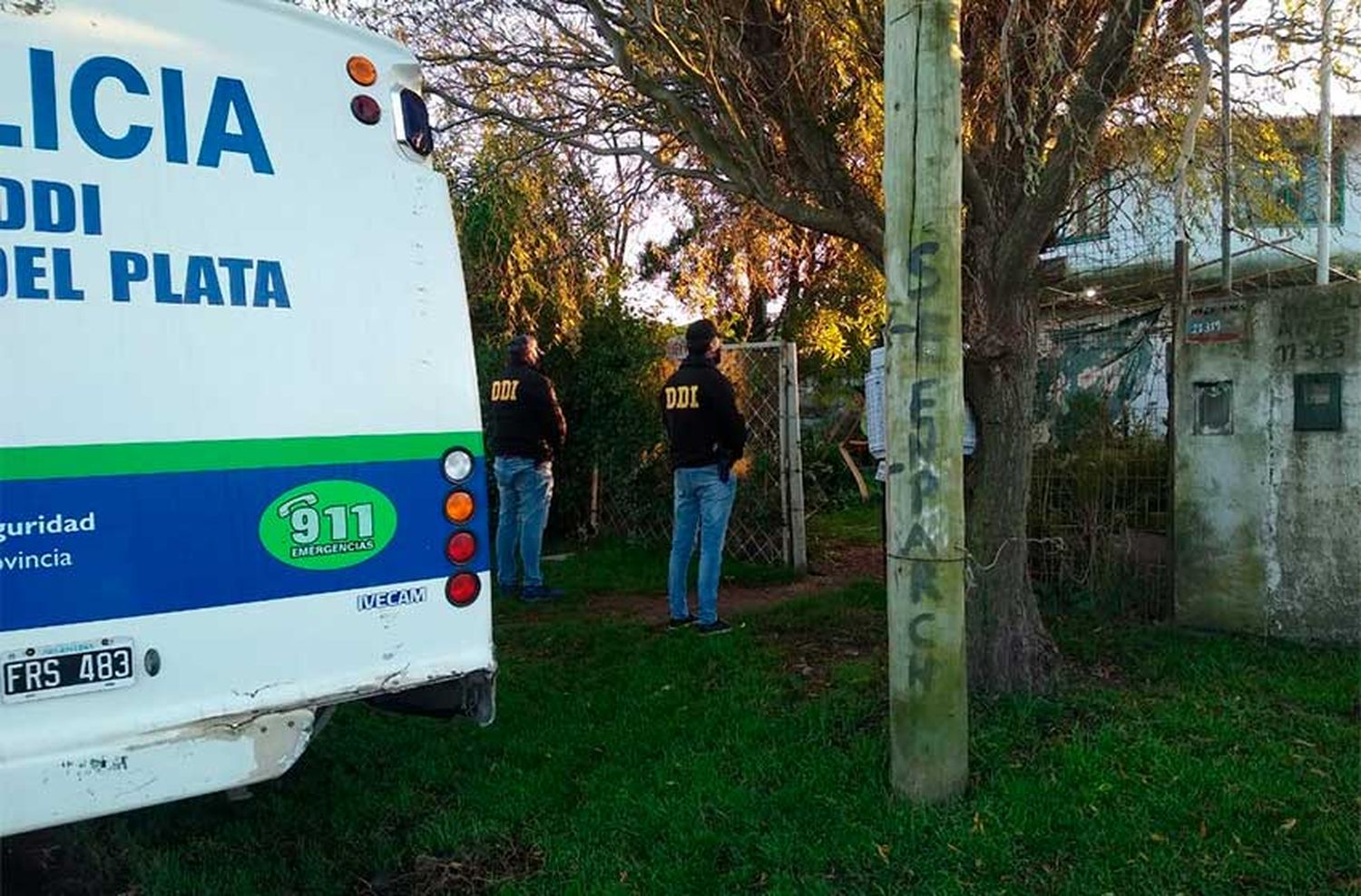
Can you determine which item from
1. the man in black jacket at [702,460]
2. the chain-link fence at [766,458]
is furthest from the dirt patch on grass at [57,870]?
the chain-link fence at [766,458]

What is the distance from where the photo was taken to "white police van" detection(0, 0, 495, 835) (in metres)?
2.63

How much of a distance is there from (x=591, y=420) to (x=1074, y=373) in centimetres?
491

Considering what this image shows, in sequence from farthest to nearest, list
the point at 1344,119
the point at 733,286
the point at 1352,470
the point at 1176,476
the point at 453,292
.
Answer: the point at 733,286, the point at 1344,119, the point at 1176,476, the point at 1352,470, the point at 453,292

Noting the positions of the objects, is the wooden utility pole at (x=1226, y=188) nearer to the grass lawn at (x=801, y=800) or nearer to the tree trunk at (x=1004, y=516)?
the tree trunk at (x=1004, y=516)

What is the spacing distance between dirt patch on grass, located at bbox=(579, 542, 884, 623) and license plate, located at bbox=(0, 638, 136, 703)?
4244 millimetres

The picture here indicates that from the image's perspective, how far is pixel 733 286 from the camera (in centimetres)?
1300

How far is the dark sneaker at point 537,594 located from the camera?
7617 mm

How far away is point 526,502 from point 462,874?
14.2 ft

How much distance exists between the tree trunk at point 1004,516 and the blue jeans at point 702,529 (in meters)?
1.99

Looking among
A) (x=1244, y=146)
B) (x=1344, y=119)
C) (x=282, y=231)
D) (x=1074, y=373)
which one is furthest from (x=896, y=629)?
(x=1344, y=119)

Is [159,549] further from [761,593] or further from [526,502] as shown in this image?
[761,593]

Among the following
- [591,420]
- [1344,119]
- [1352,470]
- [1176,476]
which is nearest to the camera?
[1352,470]

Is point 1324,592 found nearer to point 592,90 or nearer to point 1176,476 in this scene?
point 1176,476

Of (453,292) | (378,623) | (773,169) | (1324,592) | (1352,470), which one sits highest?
(773,169)
